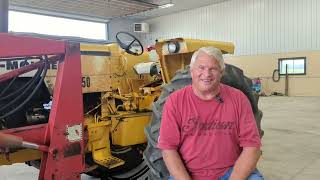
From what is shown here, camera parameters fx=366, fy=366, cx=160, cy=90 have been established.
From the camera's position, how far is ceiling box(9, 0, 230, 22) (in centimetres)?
1314

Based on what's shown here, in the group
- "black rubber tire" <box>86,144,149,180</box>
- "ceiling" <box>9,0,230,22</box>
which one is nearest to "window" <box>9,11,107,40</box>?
"ceiling" <box>9,0,230,22</box>

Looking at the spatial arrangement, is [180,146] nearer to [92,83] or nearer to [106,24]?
[92,83]

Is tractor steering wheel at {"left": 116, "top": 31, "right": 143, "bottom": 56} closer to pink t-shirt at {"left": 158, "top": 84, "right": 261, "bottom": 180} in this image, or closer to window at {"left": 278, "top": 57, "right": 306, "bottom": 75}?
pink t-shirt at {"left": 158, "top": 84, "right": 261, "bottom": 180}

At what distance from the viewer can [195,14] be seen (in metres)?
17.8

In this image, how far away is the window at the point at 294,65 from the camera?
14.6 meters

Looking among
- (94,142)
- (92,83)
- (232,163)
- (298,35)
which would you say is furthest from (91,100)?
(298,35)

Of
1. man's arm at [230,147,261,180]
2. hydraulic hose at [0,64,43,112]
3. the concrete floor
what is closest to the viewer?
man's arm at [230,147,261,180]

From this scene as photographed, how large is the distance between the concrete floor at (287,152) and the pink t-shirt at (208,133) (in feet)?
6.31

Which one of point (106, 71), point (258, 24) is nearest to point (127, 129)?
point (106, 71)

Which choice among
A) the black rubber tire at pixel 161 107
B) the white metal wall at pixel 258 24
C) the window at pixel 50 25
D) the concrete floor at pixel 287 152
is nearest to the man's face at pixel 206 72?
the black rubber tire at pixel 161 107

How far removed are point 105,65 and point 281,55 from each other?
Answer: 1316cm

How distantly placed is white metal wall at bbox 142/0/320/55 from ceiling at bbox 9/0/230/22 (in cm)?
87

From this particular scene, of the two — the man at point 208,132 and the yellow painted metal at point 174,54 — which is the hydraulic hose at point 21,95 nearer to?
the man at point 208,132

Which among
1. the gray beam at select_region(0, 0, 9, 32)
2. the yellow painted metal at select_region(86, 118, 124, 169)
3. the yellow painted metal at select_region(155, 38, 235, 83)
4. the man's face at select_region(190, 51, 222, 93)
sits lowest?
the yellow painted metal at select_region(86, 118, 124, 169)
